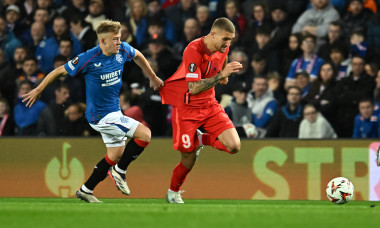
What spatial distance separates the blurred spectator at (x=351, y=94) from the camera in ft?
39.0

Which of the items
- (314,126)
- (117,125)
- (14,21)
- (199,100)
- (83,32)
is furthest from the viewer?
(14,21)

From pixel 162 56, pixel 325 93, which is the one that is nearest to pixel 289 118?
pixel 325 93

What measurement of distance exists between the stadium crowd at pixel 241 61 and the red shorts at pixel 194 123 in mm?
2703

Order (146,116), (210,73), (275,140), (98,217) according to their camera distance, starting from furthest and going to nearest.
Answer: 1. (146,116)
2. (275,140)
3. (210,73)
4. (98,217)

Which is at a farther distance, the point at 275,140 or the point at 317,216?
the point at 275,140

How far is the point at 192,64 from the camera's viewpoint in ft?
28.9

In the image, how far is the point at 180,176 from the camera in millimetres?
9320

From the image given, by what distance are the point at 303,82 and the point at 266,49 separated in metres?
1.09

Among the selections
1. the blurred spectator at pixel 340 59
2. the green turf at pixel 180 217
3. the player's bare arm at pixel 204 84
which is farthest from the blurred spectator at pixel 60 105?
the green turf at pixel 180 217

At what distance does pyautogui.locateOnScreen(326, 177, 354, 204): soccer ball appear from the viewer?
9.29 m

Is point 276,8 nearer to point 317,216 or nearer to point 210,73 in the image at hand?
point 210,73

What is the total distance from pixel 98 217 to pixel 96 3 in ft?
25.8

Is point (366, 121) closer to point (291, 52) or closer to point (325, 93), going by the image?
point (325, 93)

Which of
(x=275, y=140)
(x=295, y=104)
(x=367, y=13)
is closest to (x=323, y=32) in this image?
(x=367, y=13)
